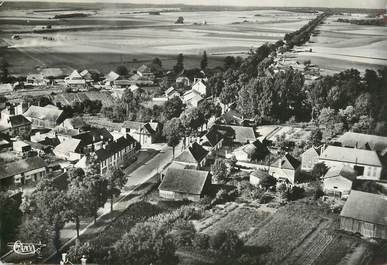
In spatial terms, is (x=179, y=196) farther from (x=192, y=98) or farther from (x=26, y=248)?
(x=26, y=248)

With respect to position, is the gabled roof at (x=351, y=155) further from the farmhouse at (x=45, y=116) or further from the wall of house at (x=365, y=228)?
the farmhouse at (x=45, y=116)

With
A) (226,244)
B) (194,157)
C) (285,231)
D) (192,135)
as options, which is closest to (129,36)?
(192,135)

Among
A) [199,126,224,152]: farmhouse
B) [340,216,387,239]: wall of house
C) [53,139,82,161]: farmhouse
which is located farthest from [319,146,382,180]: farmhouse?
[53,139,82,161]: farmhouse

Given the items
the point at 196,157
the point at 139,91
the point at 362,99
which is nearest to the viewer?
the point at 362,99

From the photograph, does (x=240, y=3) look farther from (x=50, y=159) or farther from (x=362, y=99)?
(x=50, y=159)

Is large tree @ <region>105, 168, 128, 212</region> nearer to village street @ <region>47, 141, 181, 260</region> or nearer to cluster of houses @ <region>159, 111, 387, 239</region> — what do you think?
village street @ <region>47, 141, 181, 260</region>

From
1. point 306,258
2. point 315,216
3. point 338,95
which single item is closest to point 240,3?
point 338,95
